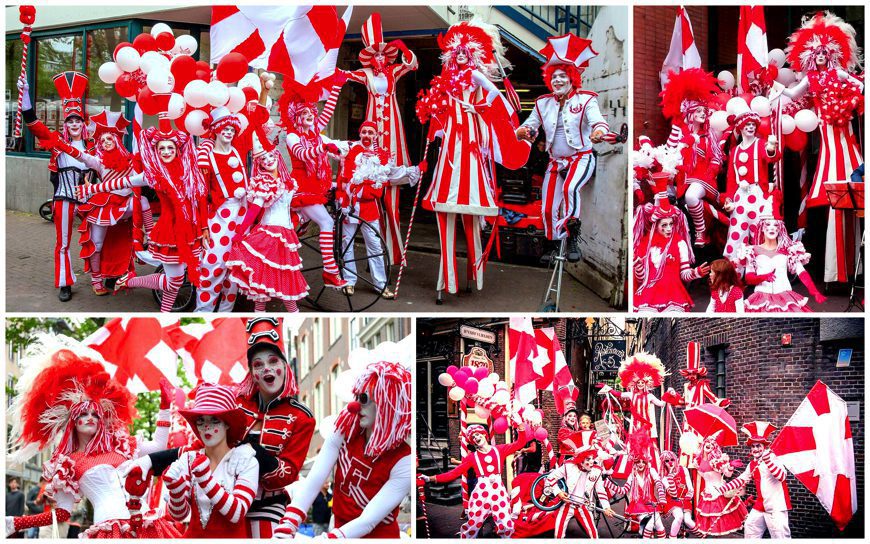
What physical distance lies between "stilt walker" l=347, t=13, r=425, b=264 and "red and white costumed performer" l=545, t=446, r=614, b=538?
2598 millimetres

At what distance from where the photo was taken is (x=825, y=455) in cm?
708

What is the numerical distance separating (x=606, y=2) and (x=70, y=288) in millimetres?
5612

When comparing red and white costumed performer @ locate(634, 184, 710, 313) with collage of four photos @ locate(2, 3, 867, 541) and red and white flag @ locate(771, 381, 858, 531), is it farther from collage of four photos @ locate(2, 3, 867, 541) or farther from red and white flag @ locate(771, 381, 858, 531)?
red and white flag @ locate(771, 381, 858, 531)

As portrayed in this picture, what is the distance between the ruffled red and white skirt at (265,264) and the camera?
22.1ft

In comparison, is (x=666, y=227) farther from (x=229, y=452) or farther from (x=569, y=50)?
(x=229, y=452)

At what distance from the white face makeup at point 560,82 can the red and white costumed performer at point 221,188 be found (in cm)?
267

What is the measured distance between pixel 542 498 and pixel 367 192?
3046 mm

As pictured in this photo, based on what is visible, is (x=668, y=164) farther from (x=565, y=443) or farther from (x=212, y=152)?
(x=212, y=152)

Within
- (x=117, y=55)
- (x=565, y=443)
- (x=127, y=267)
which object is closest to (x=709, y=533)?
(x=565, y=443)

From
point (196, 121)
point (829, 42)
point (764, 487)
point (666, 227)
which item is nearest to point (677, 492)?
point (764, 487)

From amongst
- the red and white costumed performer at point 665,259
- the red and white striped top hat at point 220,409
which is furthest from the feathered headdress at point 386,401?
the red and white costumed performer at point 665,259

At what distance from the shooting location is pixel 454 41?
7688mm

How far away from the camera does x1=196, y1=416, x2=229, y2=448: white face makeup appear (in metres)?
5.16

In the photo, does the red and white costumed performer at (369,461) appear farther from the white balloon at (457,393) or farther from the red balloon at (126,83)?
the red balloon at (126,83)
